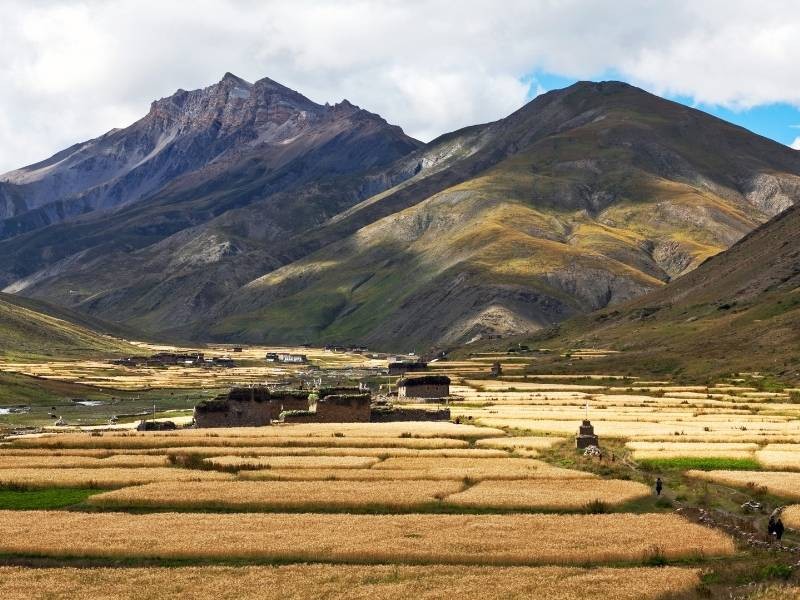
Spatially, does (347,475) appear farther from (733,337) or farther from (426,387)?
(733,337)

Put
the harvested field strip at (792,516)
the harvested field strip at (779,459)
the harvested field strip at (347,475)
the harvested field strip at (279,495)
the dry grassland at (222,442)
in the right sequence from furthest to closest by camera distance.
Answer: the dry grassland at (222,442) < the harvested field strip at (779,459) < the harvested field strip at (347,475) < the harvested field strip at (279,495) < the harvested field strip at (792,516)

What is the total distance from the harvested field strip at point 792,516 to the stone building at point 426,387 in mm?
72733

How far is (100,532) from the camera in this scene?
43250mm

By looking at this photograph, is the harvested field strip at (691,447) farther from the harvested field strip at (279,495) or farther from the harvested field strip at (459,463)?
the harvested field strip at (279,495)

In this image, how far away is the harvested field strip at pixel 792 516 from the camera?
44750 millimetres

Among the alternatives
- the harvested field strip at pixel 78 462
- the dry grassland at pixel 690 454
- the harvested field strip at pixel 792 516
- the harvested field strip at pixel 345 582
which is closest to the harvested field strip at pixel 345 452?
the harvested field strip at pixel 78 462

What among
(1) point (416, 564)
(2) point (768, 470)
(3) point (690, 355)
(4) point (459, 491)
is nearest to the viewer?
(1) point (416, 564)

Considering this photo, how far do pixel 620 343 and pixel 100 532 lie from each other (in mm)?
159788

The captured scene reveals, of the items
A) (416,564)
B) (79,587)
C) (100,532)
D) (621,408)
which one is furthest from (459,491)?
(621,408)

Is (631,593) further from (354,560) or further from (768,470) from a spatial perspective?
(768,470)

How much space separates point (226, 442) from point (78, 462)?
1198 centimetres

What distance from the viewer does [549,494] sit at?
52281mm

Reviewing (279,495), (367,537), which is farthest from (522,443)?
(367,537)

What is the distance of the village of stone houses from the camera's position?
121 ft
